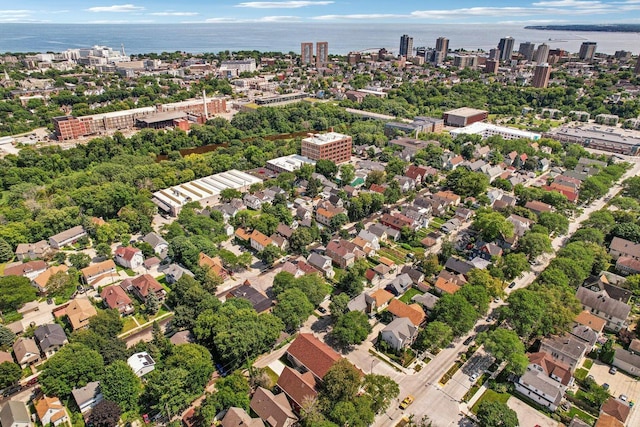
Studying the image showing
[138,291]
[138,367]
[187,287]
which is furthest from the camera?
[138,291]

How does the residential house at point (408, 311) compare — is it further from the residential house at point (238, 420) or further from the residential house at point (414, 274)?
the residential house at point (238, 420)

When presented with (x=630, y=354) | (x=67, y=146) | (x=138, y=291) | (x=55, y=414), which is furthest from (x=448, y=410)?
(x=67, y=146)

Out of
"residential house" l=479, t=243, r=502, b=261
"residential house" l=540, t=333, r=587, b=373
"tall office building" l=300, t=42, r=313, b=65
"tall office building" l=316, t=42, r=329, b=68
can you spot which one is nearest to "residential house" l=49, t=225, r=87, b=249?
"residential house" l=479, t=243, r=502, b=261

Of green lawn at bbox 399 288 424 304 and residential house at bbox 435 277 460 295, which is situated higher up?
residential house at bbox 435 277 460 295

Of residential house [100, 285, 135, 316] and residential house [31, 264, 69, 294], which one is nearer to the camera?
residential house [100, 285, 135, 316]

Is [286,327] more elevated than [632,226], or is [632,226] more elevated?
[632,226]

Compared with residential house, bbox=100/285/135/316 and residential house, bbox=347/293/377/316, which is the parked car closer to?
residential house, bbox=347/293/377/316

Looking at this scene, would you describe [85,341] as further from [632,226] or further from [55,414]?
[632,226]

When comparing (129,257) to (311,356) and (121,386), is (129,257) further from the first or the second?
(311,356)
